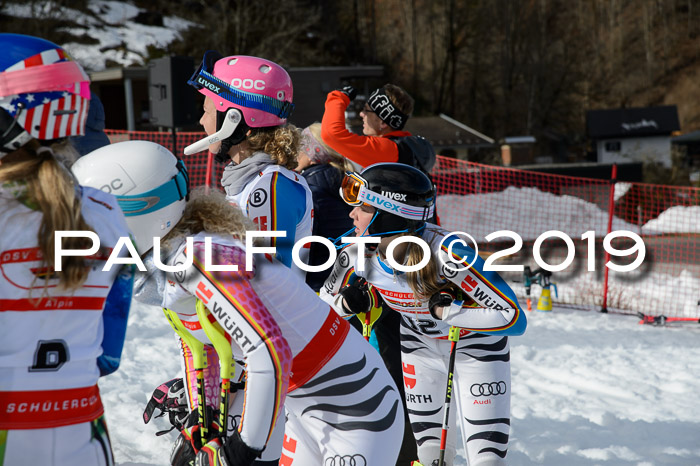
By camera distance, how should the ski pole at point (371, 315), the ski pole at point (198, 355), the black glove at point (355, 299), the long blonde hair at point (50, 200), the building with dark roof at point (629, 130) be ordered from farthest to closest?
the building with dark roof at point (629, 130), the ski pole at point (371, 315), the black glove at point (355, 299), the ski pole at point (198, 355), the long blonde hair at point (50, 200)

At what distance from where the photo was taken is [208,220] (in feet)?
7.38

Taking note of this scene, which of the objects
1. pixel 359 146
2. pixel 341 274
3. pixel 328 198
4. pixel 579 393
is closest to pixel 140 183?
pixel 341 274

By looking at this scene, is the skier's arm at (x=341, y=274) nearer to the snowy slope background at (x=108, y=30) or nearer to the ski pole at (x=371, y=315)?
the ski pole at (x=371, y=315)

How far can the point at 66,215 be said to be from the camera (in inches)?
63.8

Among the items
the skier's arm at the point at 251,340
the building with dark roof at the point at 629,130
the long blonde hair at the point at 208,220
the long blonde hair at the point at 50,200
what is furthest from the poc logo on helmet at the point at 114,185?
the building with dark roof at the point at 629,130

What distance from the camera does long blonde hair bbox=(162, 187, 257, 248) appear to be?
7.32 feet

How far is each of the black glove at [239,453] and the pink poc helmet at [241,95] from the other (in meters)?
1.47

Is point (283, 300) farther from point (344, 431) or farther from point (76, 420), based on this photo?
point (76, 420)

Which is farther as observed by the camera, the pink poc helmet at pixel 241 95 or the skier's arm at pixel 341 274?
the skier's arm at pixel 341 274

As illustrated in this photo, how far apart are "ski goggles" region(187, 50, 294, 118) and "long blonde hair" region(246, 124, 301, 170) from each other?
0.30ft

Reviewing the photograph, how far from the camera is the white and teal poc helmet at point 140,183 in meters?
2.16

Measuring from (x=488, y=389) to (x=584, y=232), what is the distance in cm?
1404

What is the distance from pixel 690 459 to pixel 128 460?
3.96m

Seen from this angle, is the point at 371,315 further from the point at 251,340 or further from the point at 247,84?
the point at 251,340
